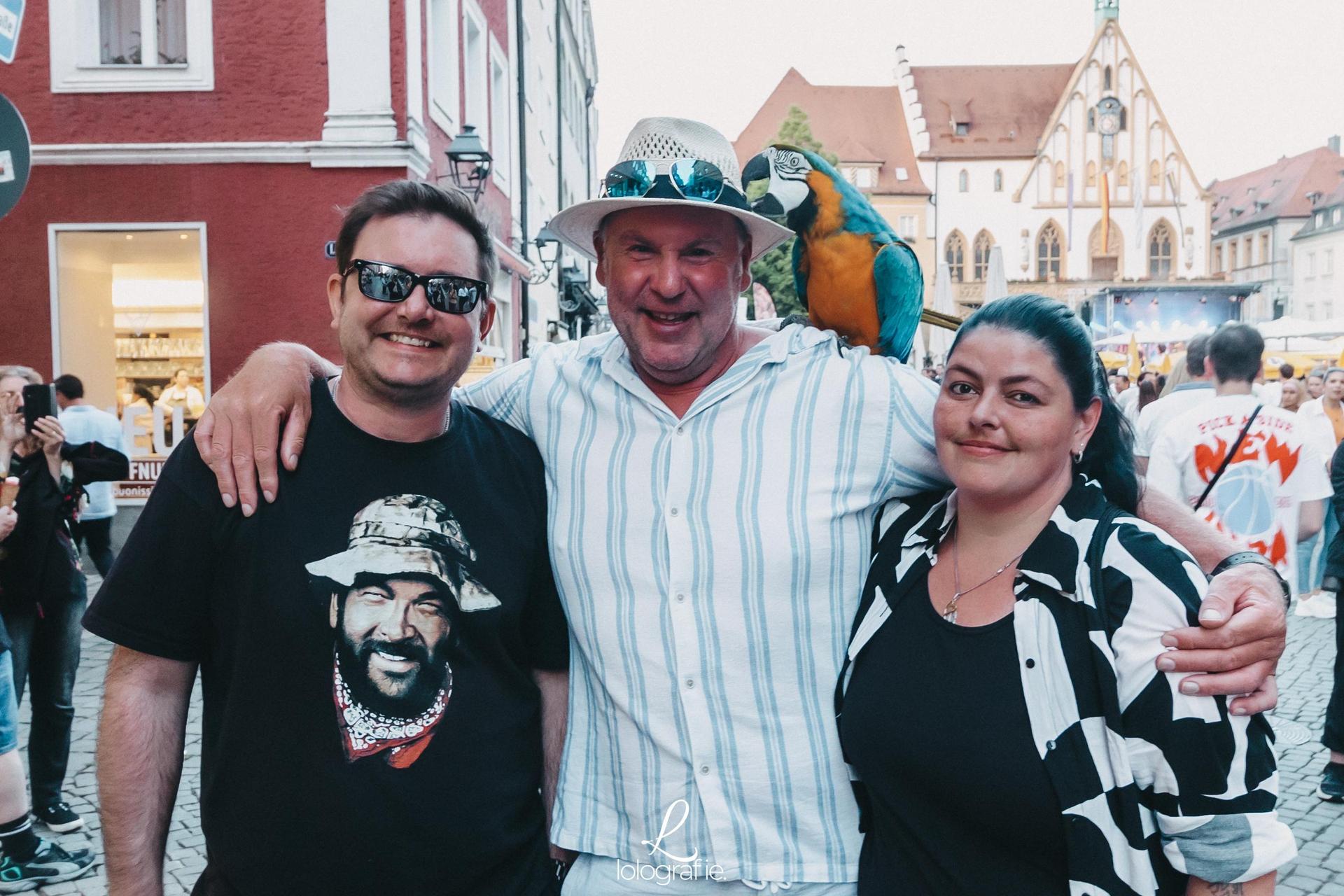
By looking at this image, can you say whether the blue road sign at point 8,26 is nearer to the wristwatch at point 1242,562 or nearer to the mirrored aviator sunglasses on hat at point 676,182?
the mirrored aviator sunglasses on hat at point 676,182

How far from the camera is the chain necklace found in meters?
1.68

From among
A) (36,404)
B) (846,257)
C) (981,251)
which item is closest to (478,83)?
(36,404)

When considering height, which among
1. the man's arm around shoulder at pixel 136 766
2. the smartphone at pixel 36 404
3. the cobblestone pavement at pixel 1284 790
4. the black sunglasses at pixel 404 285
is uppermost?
the black sunglasses at pixel 404 285

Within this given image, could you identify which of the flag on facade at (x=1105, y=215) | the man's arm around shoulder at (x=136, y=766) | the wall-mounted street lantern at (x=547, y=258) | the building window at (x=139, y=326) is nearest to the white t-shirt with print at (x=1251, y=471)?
the man's arm around shoulder at (x=136, y=766)

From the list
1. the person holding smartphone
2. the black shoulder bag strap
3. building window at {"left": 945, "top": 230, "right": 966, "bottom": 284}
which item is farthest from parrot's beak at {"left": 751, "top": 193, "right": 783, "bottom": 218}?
building window at {"left": 945, "top": 230, "right": 966, "bottom": 284}

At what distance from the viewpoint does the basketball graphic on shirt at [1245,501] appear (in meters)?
4.40

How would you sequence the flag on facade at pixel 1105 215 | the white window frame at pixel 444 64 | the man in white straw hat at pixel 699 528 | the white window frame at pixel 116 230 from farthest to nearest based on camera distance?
1. the flag on facade at pixel 1105 215
2. the white window frame at pixel 444 64
3. the white window frame at pixel 116 230
4. the man in white straw hat at pixel 699 528

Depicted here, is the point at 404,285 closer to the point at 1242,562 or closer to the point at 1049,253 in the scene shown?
the point at 1242,562

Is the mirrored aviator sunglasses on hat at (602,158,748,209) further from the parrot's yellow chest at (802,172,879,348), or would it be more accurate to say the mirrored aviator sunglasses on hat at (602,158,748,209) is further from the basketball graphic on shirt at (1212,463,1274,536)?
the basketball graphic on shirt at (1212,463,1274,536)

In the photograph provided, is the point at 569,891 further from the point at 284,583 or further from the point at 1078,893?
the point at 1078,893

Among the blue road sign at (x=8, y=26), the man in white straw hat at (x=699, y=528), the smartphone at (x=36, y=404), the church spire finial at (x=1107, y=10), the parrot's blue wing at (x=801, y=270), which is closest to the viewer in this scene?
the man in white straw hat at (x=699, y=528)

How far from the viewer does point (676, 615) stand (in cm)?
182

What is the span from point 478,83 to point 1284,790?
1081cm

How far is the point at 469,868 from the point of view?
171 centimetres
